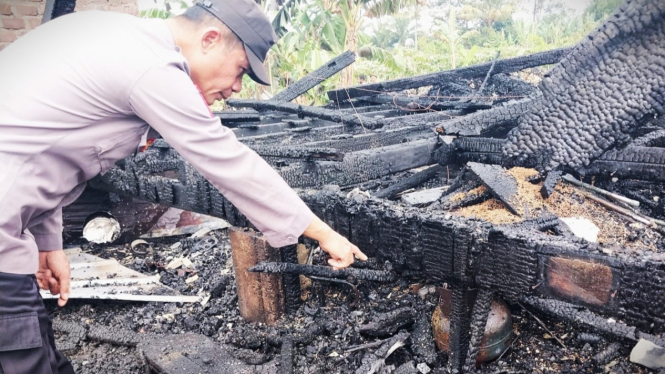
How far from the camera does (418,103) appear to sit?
5.47 metres

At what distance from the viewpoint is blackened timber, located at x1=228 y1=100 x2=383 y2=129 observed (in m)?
3.66

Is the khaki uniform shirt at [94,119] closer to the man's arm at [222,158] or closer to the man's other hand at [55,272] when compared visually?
the man's arm at [222,158]

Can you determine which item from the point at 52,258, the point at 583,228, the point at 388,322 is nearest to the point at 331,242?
the point at 388,322

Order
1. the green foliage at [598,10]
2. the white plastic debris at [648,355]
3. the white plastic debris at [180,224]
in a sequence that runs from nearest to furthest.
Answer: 1. the white plastic debris at [648,355]
2. the white plastic debris at [180,224]
3. the green foliage at [598,10]

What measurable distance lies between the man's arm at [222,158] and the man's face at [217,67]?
0.31m

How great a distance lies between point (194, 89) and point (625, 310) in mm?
1737

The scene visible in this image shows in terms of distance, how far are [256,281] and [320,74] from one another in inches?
131

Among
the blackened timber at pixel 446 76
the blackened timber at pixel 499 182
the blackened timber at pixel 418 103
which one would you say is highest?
the blackened timber at pixel 446 76

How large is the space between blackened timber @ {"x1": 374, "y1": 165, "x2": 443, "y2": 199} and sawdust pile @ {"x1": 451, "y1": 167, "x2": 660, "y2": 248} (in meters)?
0.54

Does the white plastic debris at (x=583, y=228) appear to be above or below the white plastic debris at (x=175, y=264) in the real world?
above

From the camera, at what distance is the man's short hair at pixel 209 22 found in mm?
1664

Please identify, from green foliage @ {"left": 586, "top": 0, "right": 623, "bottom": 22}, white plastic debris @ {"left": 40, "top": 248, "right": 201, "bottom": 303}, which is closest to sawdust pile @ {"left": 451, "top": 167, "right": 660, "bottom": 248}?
white plastic debris @ {"left": 40, "top": 248, "right": 201, "bottom": 303}

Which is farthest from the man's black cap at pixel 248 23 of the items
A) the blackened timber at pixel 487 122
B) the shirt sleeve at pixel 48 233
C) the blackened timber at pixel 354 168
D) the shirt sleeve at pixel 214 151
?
the blackened timber at pixel 487 122

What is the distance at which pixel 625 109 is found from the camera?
8.82 feet
